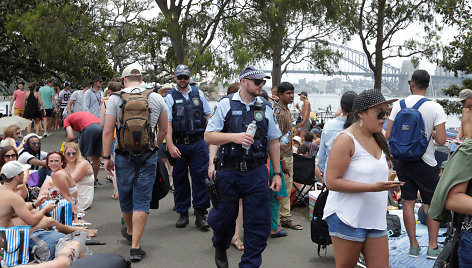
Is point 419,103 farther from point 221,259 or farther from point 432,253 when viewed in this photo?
point 221,259

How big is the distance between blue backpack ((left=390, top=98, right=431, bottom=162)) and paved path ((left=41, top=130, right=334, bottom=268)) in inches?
56.3

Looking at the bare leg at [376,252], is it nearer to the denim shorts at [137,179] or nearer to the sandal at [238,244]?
the sandal at [238,244]

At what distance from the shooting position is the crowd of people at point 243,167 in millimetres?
3688

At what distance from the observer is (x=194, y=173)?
6.93 meters

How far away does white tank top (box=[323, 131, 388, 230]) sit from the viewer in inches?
144

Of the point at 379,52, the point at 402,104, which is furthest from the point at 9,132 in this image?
the point at 379,52

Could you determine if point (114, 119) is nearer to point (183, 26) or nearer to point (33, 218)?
point (33, 218)

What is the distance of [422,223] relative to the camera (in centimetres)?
709

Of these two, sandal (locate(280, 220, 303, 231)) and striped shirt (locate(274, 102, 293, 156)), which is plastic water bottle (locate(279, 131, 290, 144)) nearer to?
striped shirt (locate(274, 102, 293, 156))

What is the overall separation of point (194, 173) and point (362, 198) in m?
3.55

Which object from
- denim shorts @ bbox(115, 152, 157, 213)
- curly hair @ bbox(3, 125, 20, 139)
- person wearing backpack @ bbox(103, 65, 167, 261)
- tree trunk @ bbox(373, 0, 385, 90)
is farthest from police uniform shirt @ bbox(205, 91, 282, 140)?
tree trunk @ bbox(373, 0, 385, 90)

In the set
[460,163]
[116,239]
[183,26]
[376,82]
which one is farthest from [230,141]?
[376,82]

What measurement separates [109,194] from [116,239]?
8.86 ft

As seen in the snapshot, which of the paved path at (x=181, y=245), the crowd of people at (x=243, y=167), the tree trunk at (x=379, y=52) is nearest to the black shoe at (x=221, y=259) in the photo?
the crowd of people at (x=243, y=167)
